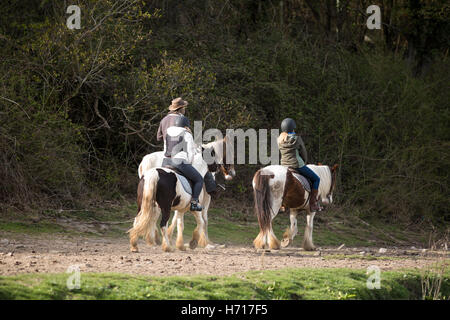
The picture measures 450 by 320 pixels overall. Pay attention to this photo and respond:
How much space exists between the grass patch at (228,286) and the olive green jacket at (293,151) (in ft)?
10.0

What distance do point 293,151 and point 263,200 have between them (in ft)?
3.60

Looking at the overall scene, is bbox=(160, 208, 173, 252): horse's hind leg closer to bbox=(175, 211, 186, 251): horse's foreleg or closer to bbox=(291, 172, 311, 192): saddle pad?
bbox=(175, 211, 186, 251): horse's foreleg

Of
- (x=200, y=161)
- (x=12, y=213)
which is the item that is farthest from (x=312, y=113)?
(x=12, y=213)

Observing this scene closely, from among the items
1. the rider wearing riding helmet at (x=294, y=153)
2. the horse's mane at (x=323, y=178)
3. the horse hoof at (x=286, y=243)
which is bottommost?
the horse hoof at (x=286, y=243)

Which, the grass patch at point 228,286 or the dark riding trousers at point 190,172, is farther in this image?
the dark riding trousers at point 190,172

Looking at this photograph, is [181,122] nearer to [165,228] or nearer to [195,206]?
[195,206]

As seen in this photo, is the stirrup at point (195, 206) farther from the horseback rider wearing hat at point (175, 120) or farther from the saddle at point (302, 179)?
the saddle at point (302, 179)

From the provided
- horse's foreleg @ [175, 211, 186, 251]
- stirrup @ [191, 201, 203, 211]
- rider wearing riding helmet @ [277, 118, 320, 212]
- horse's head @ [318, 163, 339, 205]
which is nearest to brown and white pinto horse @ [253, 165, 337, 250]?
rider wearing riding helmet @ [277, 118, 320, 212]

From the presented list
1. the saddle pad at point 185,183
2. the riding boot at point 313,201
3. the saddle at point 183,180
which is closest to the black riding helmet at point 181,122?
the saddle at point 183,180

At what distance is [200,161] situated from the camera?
11875 mm

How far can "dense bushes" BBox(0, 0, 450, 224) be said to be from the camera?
14.9 m

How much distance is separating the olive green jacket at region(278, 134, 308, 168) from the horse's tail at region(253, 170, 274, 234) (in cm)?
50

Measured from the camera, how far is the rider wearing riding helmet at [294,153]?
39.4 ft

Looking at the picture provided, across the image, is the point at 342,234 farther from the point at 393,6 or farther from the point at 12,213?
the point at 393,6
